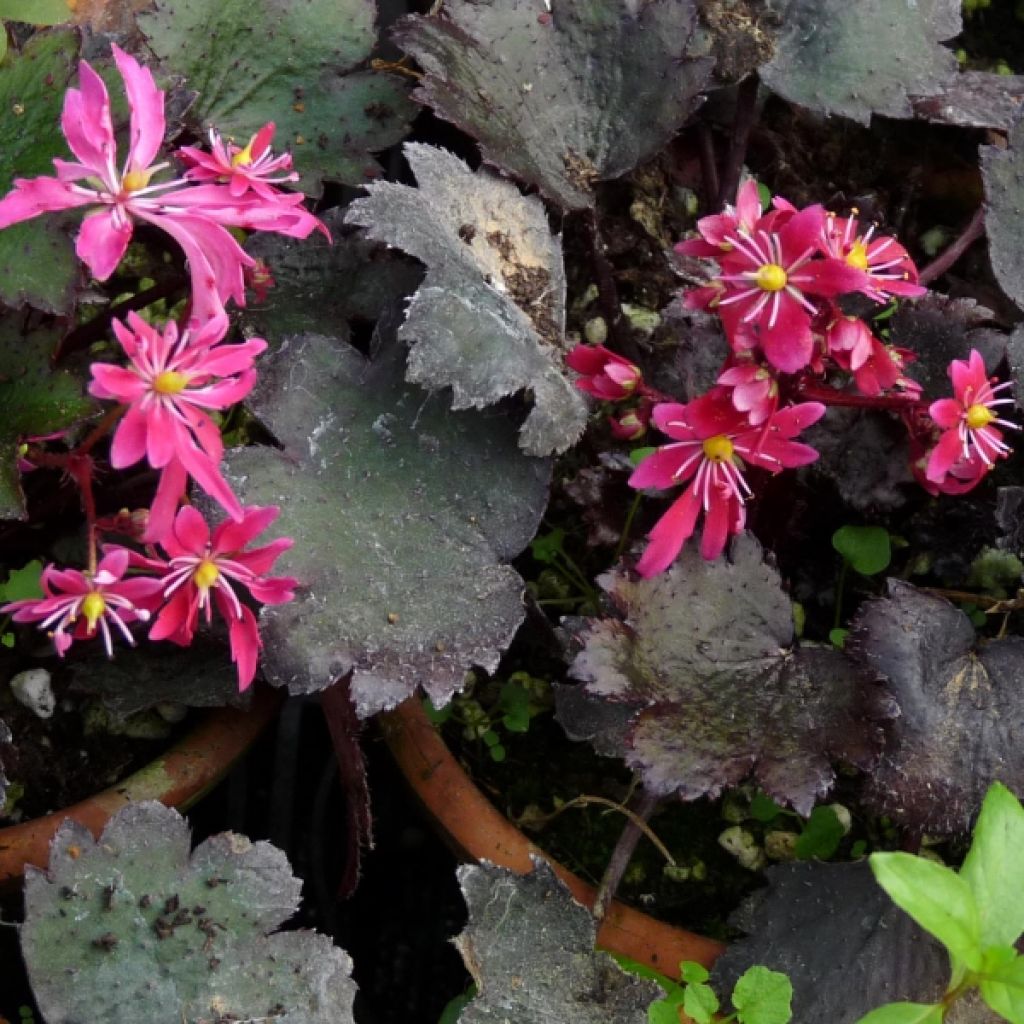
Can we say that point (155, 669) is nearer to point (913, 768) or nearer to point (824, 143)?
point (913, 768)

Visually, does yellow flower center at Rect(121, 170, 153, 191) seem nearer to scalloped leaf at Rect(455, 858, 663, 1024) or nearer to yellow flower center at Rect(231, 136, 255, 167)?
yellow flower center at Rect(231, 136, 255, 167)

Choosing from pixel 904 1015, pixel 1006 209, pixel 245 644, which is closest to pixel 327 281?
pixel 245 644

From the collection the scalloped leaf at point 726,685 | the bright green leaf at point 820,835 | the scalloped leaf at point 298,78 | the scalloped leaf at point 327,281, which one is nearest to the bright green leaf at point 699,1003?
the scalloped leaf at point 726,685

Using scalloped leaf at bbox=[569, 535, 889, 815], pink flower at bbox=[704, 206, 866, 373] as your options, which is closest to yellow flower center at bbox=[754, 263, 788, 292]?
pink flower at bbox=[704, 206, 866, 373]

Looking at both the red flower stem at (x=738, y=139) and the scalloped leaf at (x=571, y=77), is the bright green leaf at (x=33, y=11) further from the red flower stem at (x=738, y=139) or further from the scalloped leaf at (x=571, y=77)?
the red flower stem at (x=738, y=139)

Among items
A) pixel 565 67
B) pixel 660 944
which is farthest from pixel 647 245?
pixel 660 944

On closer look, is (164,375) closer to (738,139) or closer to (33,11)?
(33,11)
